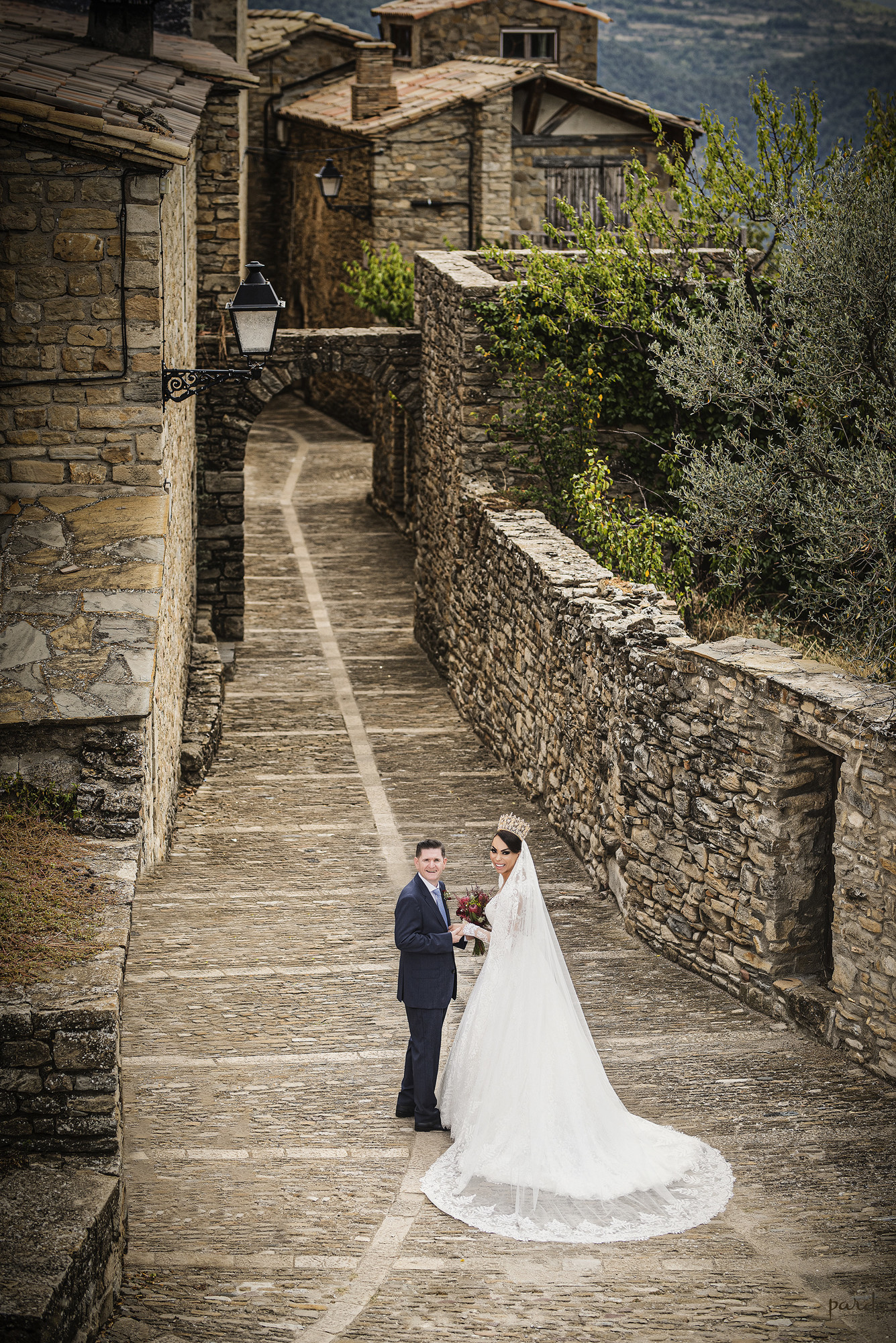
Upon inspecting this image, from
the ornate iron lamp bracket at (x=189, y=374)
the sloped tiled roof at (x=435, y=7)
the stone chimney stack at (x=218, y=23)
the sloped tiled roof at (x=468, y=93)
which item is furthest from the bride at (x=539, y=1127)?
the sloped tiled roof at (x=435, y=7)

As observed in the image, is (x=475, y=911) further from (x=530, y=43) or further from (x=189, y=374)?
(x=530, y=43)

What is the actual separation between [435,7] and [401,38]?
4.64 feet

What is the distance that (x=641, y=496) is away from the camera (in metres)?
14.5

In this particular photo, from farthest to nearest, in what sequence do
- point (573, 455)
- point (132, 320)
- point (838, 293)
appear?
point (573, 455), point (838, 293), point (132, 320)

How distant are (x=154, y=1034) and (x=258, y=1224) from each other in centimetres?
176

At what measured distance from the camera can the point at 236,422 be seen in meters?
18.4

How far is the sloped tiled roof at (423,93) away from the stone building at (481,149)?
0.14 ft

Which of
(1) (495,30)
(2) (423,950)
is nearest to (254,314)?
(2) (423,950)

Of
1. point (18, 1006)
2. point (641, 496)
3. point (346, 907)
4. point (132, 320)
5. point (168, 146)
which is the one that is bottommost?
point (346, 907)

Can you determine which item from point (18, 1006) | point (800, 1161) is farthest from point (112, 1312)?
point (800, 1161)

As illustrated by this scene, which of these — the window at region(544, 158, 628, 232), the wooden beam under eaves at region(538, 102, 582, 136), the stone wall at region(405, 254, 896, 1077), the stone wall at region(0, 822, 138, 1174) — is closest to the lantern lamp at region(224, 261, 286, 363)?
the stone wall at region(405, 254, 896, 1077)

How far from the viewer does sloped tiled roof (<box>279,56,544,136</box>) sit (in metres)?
24.6

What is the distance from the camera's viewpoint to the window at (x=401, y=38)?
3067cm

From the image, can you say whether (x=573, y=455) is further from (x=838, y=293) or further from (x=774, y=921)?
(x=774, y=921)
